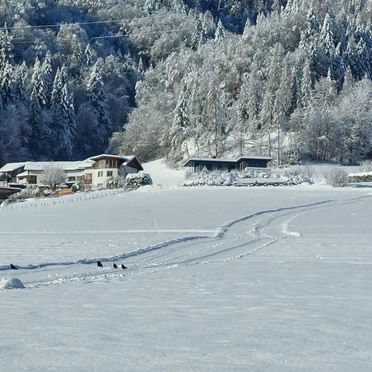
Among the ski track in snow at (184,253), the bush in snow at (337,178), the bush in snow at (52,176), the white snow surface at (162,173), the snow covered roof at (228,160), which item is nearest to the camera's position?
the ski track in snow at (184,253)

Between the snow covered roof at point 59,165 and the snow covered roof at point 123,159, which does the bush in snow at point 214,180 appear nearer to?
the snow covered roof at point 123,159

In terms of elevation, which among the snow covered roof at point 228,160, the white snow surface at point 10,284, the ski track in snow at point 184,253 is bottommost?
the ski track in snow at point 184,253

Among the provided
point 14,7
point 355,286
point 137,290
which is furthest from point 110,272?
point 14,7

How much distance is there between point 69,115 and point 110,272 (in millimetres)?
79731

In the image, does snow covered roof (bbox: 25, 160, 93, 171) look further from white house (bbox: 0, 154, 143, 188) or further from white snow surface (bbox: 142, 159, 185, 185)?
white snow surface (bbox: 142, 159, 185, 185)

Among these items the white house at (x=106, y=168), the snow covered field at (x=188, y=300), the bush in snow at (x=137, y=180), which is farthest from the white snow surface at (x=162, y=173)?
the snow covered field at (x=188, y=300)

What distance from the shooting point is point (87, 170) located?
74375 mm

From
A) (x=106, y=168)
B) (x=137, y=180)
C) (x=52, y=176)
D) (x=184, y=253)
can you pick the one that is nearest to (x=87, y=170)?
(x=106, y=168)

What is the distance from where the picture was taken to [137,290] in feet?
32.1

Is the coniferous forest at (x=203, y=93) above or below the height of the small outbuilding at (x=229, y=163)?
above

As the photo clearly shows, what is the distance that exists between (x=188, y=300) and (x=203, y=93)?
263ft

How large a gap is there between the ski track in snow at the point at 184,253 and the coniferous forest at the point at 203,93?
47675 mm

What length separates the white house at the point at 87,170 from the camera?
7306 centimetres

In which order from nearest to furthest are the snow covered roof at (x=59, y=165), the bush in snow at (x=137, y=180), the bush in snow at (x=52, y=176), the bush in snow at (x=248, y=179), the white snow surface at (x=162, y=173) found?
the bush in snow at (x=248, y=179) → the bush in snow at (x=137, y=180) → the bush in snow at (x=52, y=176) → the white snow surface at (x=162, y=173) → the snow covered roof at (x=59, y=165)
